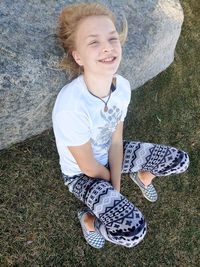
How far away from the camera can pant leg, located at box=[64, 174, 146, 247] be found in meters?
2.96

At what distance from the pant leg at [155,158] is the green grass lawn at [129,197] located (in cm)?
57

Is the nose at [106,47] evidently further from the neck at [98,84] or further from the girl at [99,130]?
the neck at [98,84]

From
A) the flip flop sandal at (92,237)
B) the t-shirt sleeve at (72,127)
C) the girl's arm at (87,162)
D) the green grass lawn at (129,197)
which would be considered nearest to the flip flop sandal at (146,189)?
the green grass lawn at (129,197)

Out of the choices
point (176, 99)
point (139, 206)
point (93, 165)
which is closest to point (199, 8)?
point (176, 99)

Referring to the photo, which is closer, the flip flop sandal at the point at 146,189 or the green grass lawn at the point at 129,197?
the green grass lawn at the point at 129,197

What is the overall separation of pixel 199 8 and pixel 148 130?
1629 millimetres

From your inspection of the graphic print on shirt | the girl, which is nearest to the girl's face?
the girl

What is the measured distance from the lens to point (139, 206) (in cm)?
392

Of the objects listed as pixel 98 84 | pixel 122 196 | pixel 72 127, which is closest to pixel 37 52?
pixel 98 84

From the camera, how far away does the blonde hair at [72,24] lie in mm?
2842

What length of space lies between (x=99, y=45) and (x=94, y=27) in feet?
0.37

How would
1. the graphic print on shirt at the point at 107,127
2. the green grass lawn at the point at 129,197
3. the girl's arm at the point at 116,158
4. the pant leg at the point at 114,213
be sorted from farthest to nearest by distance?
the green grass lawn at the point at 129,197 < the girl's arm at the point at 116,158 < the graphic print on shirt at the point at 107,127 < the pant leg at the point at 114,213

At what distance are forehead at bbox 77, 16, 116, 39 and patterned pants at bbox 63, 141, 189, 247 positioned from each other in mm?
968

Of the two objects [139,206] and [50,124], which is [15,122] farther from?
[139,206]
